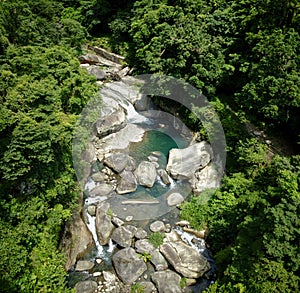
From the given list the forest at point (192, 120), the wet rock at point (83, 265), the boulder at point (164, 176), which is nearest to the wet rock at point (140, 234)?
the wet rock at point (83, 265)

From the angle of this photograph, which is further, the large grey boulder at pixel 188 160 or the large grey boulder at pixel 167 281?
the large grey boulder at pixel 188 160

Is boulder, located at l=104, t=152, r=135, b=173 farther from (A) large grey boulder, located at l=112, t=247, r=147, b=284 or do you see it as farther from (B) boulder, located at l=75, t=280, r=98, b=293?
(B) boulder, located at l=75, t=280, r=98, b=293

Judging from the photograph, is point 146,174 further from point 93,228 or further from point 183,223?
point 93,228

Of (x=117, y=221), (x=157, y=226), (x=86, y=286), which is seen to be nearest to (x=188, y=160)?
(x=157, y=226)

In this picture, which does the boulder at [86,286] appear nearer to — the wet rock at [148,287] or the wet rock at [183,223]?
the wet rock at [148,287]

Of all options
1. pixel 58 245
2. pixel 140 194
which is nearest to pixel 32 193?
pixel 58 245

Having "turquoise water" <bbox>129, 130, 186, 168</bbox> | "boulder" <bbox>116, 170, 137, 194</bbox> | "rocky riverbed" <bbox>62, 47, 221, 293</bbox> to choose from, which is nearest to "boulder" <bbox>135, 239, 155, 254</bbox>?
"rocky riverbed" <bbox>62, 47, 221, 293</bbox>
